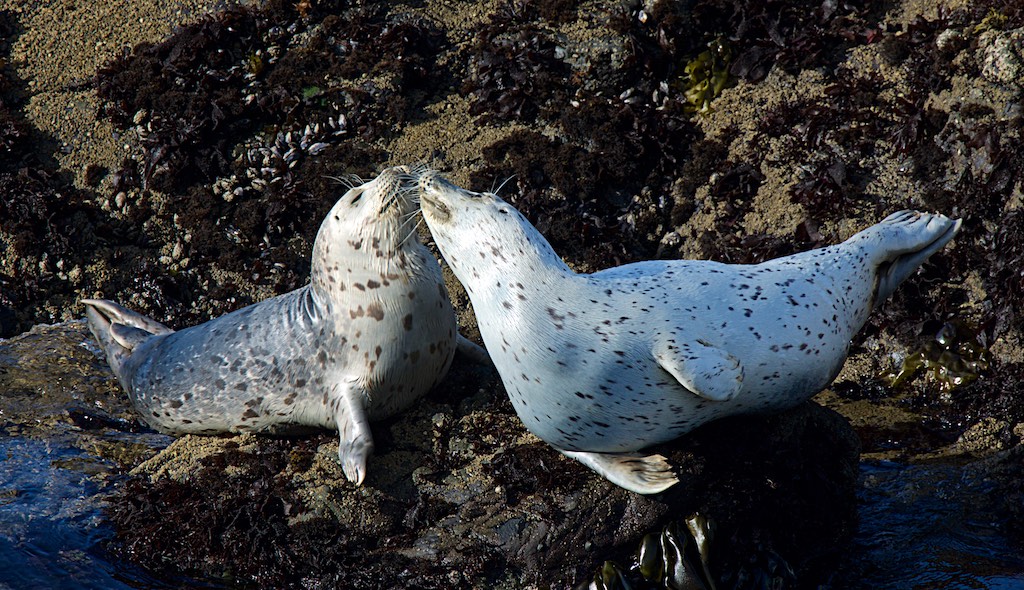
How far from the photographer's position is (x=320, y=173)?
26.2 ft

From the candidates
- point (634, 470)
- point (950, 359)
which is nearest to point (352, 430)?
point (634, 470)

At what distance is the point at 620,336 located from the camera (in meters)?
4.61

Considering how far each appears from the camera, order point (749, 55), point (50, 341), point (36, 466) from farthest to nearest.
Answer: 1. point (749, 55)
2. point (50, 341)
3. point (36, 466)

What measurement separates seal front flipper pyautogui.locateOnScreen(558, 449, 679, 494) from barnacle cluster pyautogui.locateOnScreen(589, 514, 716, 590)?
0.27 m

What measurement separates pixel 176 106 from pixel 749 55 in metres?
4.58

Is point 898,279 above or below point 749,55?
below

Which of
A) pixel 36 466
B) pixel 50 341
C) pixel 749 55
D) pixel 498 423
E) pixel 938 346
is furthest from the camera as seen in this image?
pixel 749 55

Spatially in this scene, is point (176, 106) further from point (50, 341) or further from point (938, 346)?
point (938, 346)

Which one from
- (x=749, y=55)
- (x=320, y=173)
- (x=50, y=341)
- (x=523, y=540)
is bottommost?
(x=50, y=341)

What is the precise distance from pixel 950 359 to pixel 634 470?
112 inches

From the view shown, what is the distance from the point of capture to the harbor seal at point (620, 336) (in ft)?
15.1

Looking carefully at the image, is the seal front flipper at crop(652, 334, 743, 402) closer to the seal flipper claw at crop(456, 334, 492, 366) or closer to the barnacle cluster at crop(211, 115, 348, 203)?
the seal flipper claw at crop(456, 334, 492, 366)

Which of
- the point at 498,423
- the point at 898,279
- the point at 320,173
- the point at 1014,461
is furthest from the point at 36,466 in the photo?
the point at 1014,461

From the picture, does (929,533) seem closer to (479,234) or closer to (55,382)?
(479,234)
